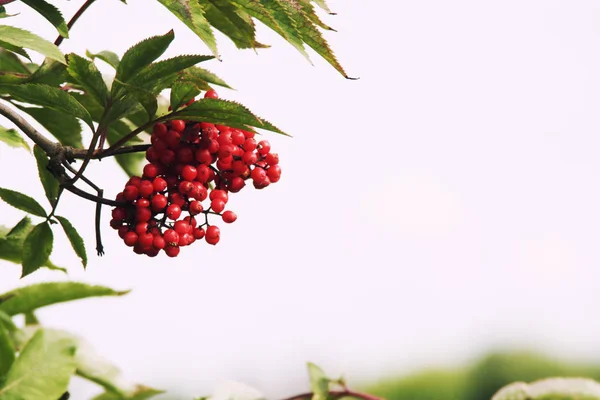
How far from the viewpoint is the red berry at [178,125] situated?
0.67 m

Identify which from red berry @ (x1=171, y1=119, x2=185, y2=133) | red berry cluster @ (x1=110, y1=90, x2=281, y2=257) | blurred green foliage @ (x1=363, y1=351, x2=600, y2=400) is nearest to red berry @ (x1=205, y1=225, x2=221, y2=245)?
red berry cluster @ (x1=110, y1=90, x2=281, y2=257)

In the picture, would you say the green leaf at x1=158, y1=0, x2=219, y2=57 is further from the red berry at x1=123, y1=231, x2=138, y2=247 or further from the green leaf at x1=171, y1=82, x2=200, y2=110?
the red berry at x1=123, y1=231, x2=138, y2=247

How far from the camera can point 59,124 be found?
2.65ft

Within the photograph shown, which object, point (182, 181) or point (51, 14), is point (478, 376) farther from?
point (51, 14)

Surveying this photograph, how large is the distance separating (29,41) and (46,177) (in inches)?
7.3

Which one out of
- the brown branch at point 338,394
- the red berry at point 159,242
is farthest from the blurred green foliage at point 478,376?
the red berry at point 159,242

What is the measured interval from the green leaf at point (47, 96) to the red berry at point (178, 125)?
78 mm

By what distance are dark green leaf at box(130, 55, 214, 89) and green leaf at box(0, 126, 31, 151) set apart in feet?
0.61

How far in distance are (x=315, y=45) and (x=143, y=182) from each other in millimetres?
220

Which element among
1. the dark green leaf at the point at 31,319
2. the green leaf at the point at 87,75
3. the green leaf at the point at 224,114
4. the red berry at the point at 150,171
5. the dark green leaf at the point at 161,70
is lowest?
the dark green leaf at the point at 31,319

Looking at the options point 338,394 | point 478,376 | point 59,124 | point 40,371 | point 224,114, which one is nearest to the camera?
point 40,371

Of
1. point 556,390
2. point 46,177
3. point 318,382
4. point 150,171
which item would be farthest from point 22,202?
point 556,390

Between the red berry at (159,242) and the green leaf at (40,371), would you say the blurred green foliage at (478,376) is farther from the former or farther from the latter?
the green leaf at (40,371)

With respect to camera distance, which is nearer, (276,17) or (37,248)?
(276,17)
